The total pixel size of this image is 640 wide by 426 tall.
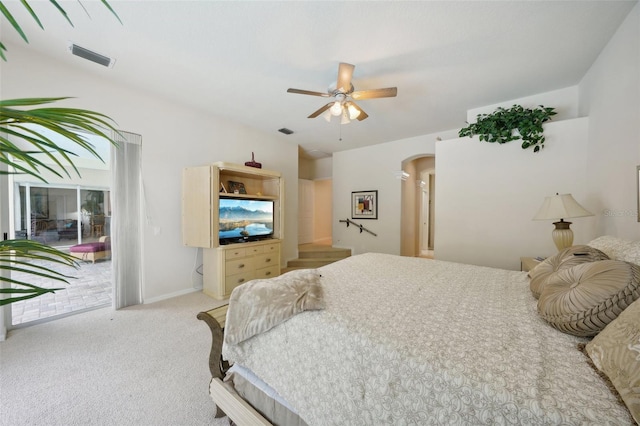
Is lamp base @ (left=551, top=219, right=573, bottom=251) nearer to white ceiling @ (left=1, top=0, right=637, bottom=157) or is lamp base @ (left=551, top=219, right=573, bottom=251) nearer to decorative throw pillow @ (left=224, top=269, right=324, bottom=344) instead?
white ceiling @ (left=1, top=0, right=637, bottom=157)

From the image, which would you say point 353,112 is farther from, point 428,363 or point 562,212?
point 428,363

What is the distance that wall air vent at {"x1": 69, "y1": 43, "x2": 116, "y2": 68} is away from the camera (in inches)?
97.0

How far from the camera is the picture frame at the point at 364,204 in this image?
18.2 feet

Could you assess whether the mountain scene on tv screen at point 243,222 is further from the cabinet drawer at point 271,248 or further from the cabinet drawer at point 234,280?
the cabinet drawer at point 234,280

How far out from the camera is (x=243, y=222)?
400 centimetres

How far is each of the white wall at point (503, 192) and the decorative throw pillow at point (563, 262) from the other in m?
1.47

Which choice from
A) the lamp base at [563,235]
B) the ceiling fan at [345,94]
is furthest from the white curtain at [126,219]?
the lamp base at [563,235]

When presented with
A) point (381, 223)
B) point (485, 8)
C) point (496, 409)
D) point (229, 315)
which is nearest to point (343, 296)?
point (229, 315)

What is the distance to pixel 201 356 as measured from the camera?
2256 mm

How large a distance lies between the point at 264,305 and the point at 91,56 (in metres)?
2.97

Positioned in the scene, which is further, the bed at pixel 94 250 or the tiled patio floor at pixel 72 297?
the bed at pixel 94 250

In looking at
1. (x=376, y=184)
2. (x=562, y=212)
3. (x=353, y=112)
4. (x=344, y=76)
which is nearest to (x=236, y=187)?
(x=353, y=112)

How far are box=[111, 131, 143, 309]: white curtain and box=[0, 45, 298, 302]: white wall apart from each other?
0.09m

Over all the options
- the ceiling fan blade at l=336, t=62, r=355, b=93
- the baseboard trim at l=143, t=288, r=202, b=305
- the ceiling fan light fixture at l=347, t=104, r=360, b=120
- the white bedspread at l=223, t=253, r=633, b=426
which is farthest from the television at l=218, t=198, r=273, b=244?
the white bedspread at l=223, t=253, r=633, b=426
